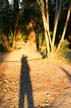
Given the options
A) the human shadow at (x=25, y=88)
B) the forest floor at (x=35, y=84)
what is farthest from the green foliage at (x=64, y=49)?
the human shadow at (x=25, y=88)

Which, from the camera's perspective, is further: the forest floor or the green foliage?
the green foliage

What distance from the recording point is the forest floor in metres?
7.73

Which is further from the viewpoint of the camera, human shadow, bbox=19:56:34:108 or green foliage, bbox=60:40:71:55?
green foliage, bbox=60:40:71:55

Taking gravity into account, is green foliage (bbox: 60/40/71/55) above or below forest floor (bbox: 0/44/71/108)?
below

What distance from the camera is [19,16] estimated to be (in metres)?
21.0

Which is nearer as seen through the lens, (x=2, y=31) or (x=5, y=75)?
(x=5, y=75)

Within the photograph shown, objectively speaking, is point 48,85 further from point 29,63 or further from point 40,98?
point 29,63

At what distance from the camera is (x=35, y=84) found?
384 inches

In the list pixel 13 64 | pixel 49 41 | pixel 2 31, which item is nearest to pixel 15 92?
pixel 13 64

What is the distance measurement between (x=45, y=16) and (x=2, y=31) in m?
5.20

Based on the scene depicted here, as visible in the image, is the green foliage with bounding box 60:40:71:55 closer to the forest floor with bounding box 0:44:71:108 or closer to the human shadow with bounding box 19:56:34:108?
the forest floor with bounding box 0:44:71:108

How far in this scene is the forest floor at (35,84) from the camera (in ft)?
25.3

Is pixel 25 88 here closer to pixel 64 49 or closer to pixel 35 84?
pixel 35 84

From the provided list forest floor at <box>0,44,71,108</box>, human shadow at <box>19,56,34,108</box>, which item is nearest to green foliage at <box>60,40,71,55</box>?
forest floor at <box>0,44,71,108</box>
